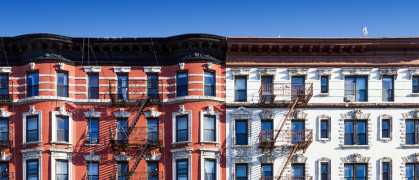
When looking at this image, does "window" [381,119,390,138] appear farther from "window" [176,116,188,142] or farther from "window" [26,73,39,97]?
"window" [26,73,39,97]

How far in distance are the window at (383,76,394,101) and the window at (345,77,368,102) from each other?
1.09 metres

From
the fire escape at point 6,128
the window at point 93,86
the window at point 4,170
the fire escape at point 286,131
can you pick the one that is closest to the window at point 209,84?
the fire escape at point 286,131

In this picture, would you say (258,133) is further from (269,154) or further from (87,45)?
(87,45)

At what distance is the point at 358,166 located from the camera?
127ft

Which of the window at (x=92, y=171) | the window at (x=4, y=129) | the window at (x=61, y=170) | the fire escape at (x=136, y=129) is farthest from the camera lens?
the window at (x=4, y=129)

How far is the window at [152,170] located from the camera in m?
38.3

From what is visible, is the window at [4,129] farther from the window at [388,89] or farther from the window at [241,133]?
the window at [388,89]

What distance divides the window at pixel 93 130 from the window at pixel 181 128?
4552 millimetres

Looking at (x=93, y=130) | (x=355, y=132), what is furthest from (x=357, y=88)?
(x=93, y=130)

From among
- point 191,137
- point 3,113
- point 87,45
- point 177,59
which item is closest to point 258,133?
point 191,137

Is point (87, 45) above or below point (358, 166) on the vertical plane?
above

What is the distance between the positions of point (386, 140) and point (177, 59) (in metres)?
12.7

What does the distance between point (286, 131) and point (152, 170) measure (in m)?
7.83

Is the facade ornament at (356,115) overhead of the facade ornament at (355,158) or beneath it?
overhead
